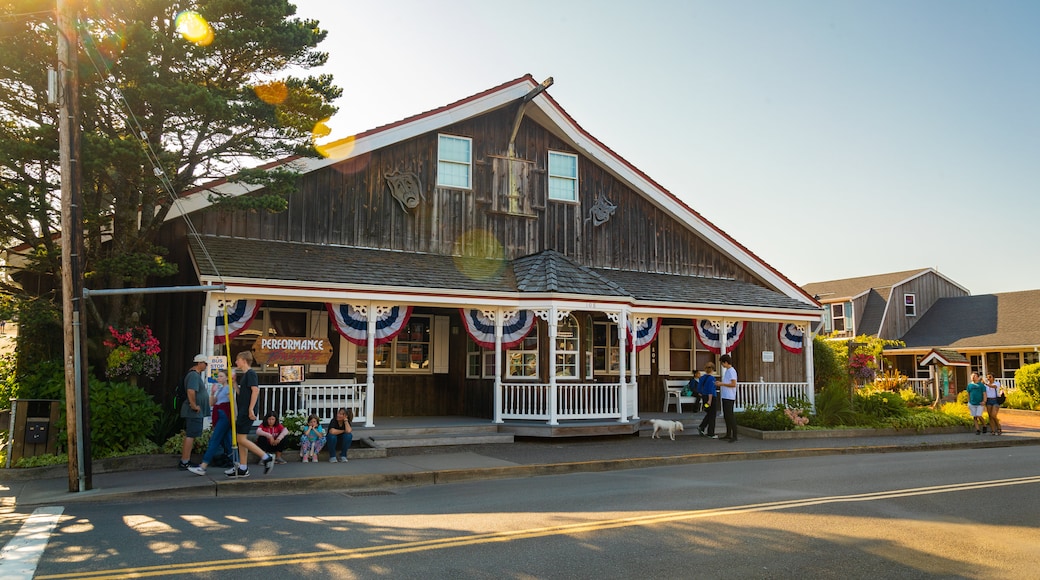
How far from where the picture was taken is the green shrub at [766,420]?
1806cm

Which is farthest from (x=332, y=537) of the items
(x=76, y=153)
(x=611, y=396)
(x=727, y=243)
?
(x=727, y=243)

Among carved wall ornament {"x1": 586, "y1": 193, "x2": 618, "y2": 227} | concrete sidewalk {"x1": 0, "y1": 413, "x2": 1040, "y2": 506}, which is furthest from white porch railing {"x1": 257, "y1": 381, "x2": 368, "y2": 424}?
carved wall ornament {"x1": 586, "y1": 193, "x2": 618, "y2": 227}

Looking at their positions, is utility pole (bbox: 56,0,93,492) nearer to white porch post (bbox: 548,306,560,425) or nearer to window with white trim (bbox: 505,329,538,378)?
white porch post (bbox: 548,306,560,425)

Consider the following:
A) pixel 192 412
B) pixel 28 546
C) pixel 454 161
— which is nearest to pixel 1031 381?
pixel 454 161

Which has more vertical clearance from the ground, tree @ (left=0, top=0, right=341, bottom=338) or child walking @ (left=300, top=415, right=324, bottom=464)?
tree @ (left=0, top=0, right=341, bottom=338)

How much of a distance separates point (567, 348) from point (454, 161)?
209 inches

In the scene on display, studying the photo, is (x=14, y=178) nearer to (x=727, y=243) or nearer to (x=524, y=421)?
(x=524, y=421)

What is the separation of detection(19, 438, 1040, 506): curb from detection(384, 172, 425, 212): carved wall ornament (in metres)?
7.81

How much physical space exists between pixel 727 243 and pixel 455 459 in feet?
40.8

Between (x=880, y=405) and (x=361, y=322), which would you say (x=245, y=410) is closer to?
(x=361, y=322)

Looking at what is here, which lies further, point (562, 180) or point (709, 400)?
point (562, 180)

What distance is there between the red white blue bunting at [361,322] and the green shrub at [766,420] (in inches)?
339

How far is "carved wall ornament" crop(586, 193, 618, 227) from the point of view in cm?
2067

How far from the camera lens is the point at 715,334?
19.8 meters
